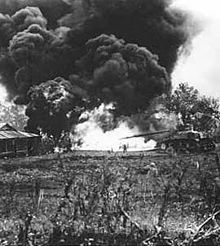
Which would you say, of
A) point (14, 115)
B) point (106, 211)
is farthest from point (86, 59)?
point (14, 115)

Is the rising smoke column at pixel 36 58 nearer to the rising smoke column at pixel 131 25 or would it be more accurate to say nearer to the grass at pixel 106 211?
the rising smoke column at pixel 131 25

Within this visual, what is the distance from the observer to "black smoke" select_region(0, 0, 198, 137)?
41562mm

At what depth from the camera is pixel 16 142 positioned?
3806cm

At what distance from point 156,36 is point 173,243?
137 ft

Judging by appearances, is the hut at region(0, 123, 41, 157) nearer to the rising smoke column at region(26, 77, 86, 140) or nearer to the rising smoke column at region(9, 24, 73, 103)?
the rising smoke column at region(26, 77, 86, 140)

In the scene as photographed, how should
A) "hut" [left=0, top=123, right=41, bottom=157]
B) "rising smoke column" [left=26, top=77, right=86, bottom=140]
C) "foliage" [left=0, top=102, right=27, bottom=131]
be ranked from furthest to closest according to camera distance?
"foliage" [left=0, top=102, right=27, bottom=131] < "rising smoke column" [left=26, top=77, right=86, bottom=140] < "hut" [left=0, top=123, right=41, bottom=157]

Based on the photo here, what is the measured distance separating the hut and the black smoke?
5.31 ft

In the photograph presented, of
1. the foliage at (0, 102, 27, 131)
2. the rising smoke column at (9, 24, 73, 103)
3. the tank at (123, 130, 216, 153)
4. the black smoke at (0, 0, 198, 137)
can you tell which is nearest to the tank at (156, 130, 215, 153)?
the tank at (123, 130, 216, 153)

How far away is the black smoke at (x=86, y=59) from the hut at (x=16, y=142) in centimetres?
162

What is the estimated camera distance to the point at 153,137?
133ft

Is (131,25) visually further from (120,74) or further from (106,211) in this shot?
(106,211)

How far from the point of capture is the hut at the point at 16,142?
3641cm

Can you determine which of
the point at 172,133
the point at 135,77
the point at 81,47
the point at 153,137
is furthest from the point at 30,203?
the point at 81,47

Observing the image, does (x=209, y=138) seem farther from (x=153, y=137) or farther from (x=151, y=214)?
(x=151, y=214)
